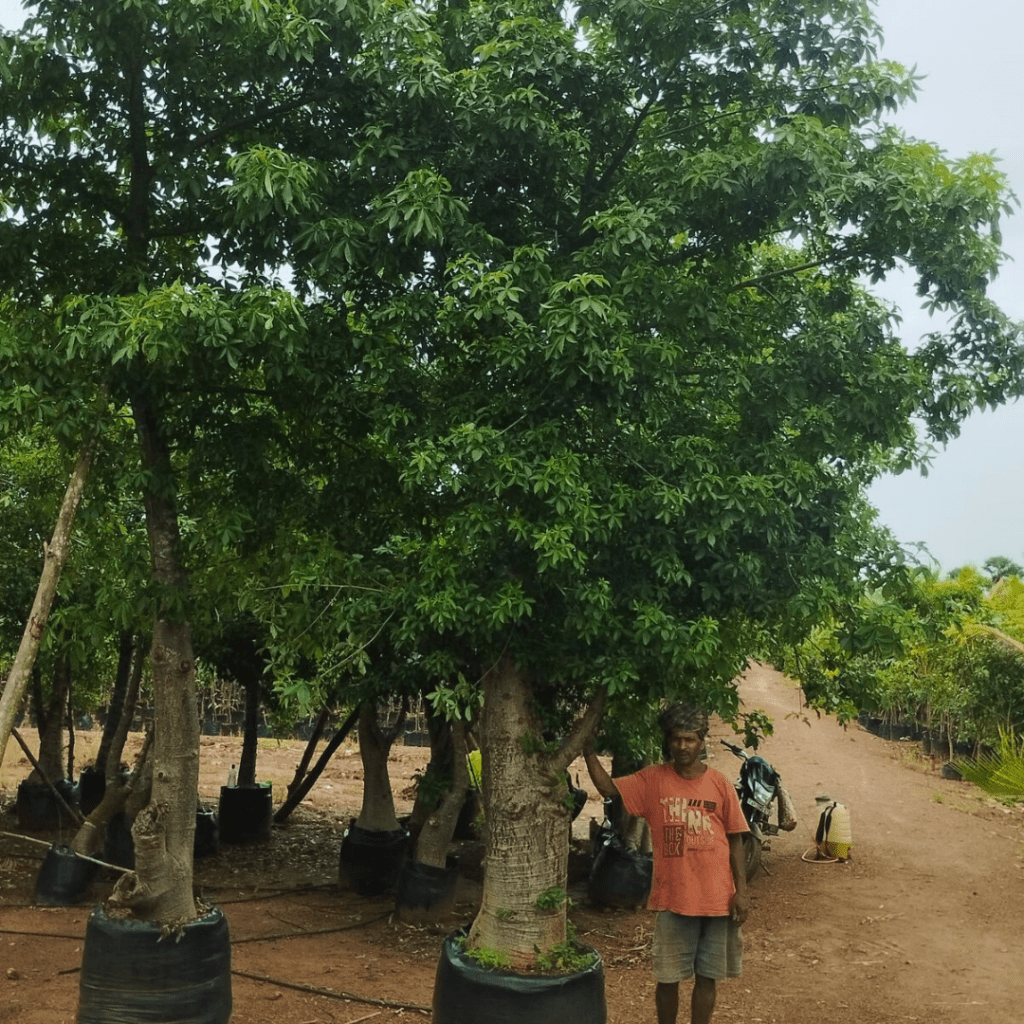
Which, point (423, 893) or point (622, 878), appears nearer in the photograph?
point (423, 893)

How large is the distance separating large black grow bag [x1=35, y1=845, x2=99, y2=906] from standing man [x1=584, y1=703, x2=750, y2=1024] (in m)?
5.98

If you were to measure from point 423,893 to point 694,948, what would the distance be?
4654 millimetres

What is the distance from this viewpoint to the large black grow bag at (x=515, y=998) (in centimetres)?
581

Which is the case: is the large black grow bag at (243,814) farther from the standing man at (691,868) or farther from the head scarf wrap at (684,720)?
the head scarf wrap at (684,720)

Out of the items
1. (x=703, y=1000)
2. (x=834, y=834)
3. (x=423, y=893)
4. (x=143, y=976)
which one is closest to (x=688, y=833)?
(x=703, y=1000)

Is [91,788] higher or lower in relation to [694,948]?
lower

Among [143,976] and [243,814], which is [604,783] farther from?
[243,814]

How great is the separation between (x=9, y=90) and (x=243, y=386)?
2075 millimetres

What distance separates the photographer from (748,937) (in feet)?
31.5

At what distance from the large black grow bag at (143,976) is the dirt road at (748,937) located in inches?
32.4

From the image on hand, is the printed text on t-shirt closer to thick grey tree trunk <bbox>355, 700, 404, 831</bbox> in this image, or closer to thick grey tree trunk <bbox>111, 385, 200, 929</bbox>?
thick grey tree trunk <bbox>111, 385, 200, 929</bbox>

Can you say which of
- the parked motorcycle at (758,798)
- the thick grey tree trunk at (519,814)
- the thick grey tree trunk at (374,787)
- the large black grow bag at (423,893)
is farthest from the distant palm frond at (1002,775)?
the thick grey tree trunk at (374,787)

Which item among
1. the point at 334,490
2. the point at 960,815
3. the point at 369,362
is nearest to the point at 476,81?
the point at 369,362

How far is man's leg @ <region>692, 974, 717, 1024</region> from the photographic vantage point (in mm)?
5246
